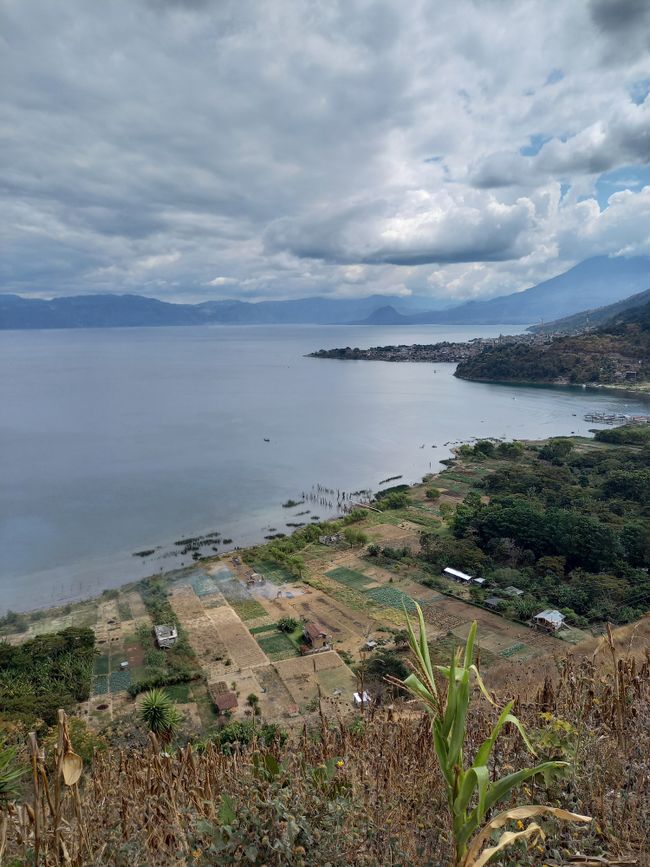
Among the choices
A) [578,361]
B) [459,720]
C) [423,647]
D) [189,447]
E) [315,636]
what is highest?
[578,361]

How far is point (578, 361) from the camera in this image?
70.2 meters

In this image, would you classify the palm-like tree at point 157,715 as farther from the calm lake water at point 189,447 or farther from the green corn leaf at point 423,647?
the calm lake water at point 189,447

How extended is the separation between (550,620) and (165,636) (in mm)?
10707

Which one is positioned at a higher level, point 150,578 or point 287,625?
point 287,625

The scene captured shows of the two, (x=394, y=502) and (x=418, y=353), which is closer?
(x=394, y=502)

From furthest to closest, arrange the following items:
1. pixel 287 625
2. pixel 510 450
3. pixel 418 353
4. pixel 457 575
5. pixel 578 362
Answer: pixel 418 353, pixel 578 362, pixel 510 450, pixel 457 575, pixel 287 625

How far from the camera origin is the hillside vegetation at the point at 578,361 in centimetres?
6794

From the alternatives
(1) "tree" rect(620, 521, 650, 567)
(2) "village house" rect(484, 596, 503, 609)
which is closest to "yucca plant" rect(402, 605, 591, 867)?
(2) "village house" rect(484, 596, 503, 609)

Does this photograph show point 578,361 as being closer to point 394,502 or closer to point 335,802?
point 394,502

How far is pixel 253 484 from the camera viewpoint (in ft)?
99.2

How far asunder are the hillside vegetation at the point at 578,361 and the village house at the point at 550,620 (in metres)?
60.6

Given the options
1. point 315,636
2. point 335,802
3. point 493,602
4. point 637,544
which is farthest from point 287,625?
point 335,802

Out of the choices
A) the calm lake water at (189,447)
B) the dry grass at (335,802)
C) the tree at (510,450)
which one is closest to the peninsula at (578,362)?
the calm lake water at (189,447)

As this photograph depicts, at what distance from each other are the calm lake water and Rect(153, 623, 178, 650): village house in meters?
5.37
